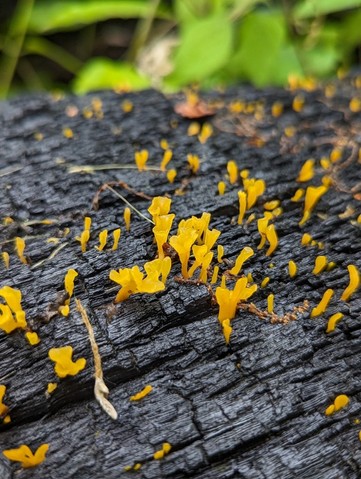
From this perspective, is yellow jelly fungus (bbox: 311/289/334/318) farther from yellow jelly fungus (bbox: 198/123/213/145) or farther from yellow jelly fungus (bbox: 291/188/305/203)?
yellow jelly fungus (bbox: 198/123/213/145)

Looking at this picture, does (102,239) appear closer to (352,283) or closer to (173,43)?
(352,283)

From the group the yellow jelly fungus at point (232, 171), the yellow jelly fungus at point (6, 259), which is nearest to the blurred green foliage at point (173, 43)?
the yellow jelly fungus at point (232, 171)

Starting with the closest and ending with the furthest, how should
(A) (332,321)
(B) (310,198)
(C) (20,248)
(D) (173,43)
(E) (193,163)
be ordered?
(A) (332,321) < (C) (20,248) < (B) (310,198) < (E) (193,163) < (D) (173,43)

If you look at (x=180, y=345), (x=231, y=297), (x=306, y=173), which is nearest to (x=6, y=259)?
(x=180, y=345)

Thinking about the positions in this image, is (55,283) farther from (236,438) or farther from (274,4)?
(274,4)

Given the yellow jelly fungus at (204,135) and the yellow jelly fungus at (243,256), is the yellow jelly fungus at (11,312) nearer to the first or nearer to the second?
the yellow jelly fungus at (243,256)

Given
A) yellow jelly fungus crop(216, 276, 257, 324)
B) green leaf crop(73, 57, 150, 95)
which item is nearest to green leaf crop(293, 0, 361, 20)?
green leaf crop(73, 57, 150, 95)

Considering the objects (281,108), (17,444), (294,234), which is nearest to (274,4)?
(281,108)
